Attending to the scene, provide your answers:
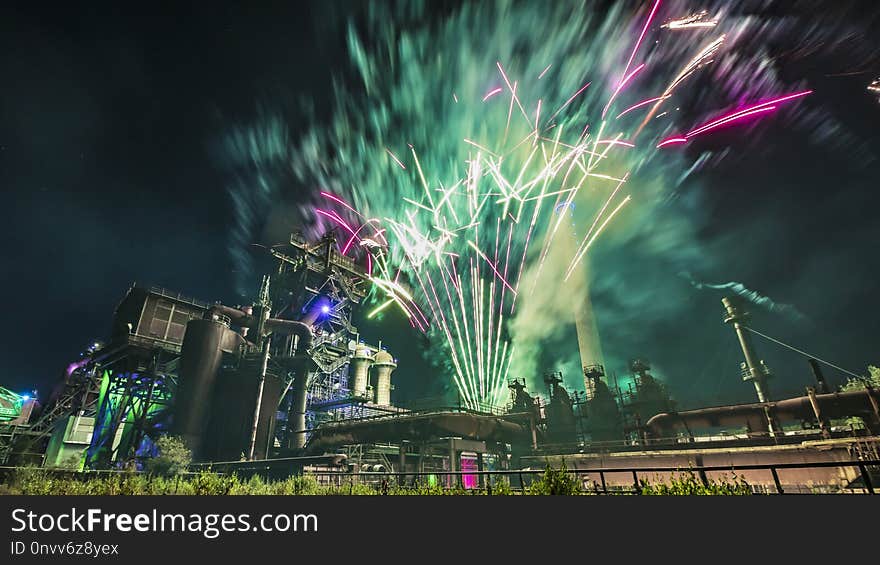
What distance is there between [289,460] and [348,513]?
77.3ft

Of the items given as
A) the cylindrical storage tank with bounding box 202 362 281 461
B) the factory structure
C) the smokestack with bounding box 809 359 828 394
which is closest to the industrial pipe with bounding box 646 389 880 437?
the factory structure

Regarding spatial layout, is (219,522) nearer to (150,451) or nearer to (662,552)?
(662,552)

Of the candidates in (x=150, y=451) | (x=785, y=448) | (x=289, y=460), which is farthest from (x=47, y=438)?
(x=785, y=448)

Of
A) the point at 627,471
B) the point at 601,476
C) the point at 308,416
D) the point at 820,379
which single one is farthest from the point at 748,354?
the point at 308,416

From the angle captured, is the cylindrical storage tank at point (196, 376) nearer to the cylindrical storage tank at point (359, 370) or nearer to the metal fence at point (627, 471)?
the metal fence at point (627, 471)

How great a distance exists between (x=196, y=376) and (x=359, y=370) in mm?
20707

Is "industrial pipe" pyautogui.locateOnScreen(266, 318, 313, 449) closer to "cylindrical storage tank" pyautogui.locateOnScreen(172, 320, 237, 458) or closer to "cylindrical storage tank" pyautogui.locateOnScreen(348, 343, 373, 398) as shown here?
"cylindrical storage tank" pyautogui.locateOnScreen(172, 320, 237, 458)

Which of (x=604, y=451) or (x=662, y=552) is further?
(x=604, y=451)

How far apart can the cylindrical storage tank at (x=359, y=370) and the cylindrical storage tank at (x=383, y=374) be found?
1217mm

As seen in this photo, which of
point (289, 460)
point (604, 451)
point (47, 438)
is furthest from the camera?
point (47, 438)

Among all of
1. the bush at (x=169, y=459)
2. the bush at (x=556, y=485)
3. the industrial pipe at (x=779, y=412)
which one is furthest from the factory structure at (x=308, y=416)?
the bush at (x=556, y=485)

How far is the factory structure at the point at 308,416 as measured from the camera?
2478 centimetres

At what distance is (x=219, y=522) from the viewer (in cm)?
742

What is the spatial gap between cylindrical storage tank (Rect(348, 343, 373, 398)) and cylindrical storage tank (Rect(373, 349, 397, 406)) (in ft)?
3.99
